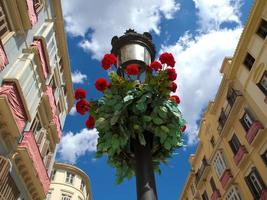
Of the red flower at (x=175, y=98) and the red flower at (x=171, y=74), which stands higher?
the red flower at (x=171, y=74)

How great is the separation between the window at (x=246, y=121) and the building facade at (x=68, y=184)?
34152 mm

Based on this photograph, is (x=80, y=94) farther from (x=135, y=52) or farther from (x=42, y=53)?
(x=42, y=53)

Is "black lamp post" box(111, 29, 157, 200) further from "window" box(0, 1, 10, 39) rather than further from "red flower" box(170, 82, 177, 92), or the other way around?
"window" box(0, 1, 10, 39)

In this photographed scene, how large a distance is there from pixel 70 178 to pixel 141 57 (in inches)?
1871

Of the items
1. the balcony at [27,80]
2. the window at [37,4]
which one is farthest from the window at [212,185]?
the window at [37,4]

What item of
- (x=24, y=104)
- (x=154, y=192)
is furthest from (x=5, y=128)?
(x=154, y=192)

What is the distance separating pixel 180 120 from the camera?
561 cm

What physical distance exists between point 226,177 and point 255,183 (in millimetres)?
3217

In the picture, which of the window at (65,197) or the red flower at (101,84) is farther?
the window at (65,197)

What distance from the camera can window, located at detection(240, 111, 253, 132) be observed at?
20439mm

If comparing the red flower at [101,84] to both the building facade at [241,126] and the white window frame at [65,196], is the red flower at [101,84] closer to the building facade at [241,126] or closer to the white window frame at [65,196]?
the building facade at [241,126]

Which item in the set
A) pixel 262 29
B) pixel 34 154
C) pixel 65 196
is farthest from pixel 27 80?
pixel 65 196

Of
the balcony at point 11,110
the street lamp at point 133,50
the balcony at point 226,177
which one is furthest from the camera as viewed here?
the balcony at point 226,177

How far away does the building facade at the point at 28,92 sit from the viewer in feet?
45.7
